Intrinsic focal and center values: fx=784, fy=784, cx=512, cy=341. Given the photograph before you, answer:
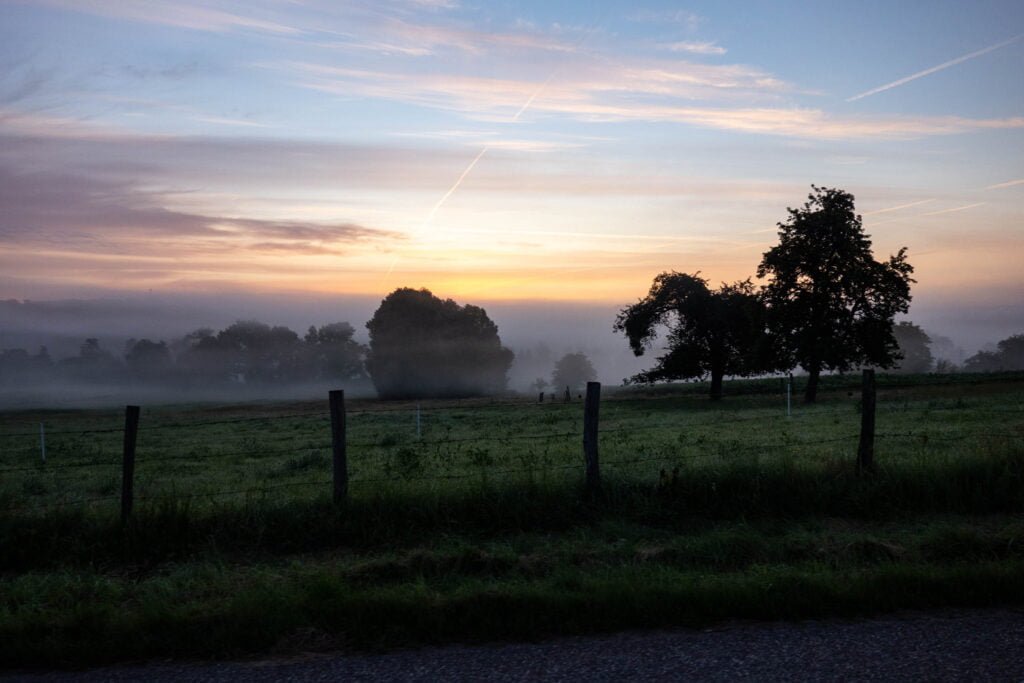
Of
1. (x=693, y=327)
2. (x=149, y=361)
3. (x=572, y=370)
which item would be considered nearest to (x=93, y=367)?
(x=149, y=361)

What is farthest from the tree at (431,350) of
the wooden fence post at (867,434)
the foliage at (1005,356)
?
the foliage at (1005,356)

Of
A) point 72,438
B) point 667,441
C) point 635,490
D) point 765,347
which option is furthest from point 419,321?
point 635,490

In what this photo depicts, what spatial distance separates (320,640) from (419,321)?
304 ft

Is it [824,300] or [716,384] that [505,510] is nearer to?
[824,300]

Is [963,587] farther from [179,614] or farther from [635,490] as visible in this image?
[179,614]

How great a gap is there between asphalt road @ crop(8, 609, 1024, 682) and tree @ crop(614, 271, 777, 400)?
45.5 meters

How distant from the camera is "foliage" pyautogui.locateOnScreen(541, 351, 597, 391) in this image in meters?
155

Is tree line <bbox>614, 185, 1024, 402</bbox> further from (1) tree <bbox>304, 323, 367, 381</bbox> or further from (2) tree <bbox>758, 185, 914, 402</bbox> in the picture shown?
(1) tree <bbox>304, 323, 367, 381</bbox>

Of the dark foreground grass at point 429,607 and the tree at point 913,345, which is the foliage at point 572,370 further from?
the dark foreground grass at point 429,607

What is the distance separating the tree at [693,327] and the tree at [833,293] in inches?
188

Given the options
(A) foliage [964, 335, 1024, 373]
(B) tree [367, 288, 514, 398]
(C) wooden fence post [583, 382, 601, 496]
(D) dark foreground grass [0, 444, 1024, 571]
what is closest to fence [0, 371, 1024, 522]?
(C) wooden fence post [583, 382, 601, 496]

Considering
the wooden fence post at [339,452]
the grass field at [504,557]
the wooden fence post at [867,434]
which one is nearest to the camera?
the grass field at [504,557]

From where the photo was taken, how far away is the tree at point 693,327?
52.3m

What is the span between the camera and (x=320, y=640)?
6.61 metres
